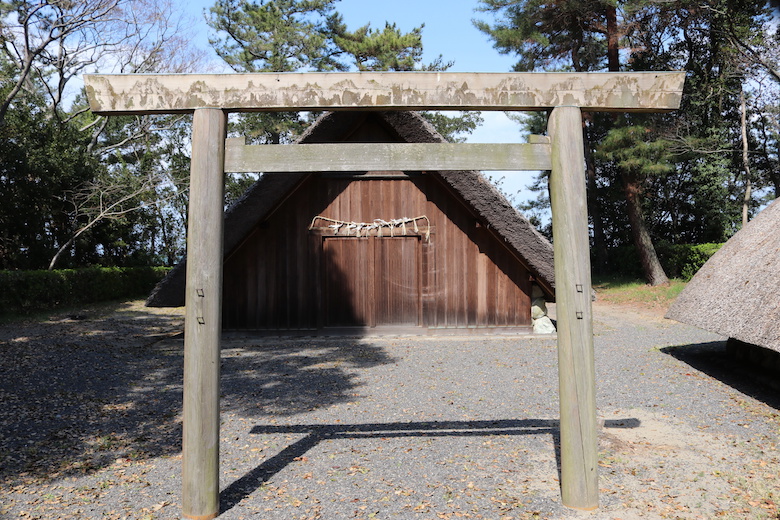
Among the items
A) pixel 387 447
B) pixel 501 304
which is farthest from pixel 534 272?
pixel 387 447

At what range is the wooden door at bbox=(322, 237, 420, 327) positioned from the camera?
1011cm

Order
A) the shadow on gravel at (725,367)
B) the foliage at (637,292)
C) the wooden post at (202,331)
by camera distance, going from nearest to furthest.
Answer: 1. the wooden post at (202,331)
2. the shadow on gravel at (725,367)
3. the foliage at (637,292)

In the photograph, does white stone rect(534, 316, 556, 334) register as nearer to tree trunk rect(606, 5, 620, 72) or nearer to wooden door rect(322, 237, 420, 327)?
wooden door rect(322, 237, 420, 327)

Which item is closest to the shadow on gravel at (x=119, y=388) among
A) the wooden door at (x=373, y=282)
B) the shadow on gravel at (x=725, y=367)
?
the wooden door at (x=373, y=282)

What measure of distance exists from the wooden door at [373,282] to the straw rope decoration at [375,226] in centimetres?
13

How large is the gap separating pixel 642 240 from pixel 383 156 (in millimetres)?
16521

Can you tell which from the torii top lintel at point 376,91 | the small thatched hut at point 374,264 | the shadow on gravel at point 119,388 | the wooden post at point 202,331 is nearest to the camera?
the wooden post at point 202,331

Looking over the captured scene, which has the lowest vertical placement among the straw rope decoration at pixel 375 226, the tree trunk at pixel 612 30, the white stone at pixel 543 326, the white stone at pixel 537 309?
the white stone at pixel 543 326

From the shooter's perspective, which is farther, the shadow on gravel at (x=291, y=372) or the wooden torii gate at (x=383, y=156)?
the shadow on gravel at (x=291, y=372)

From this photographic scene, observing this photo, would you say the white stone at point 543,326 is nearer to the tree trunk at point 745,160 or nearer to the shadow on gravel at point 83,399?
the shadow on gravel at point 83,399

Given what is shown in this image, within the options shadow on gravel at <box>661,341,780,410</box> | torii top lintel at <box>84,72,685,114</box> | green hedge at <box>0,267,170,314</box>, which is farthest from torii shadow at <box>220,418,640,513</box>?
green hedge at <box>0,267,170,314</box>

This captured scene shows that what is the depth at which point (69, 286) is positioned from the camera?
15516 mm

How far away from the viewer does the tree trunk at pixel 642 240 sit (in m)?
18.1

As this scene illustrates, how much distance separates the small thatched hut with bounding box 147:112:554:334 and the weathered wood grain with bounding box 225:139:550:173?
6.34 metres
